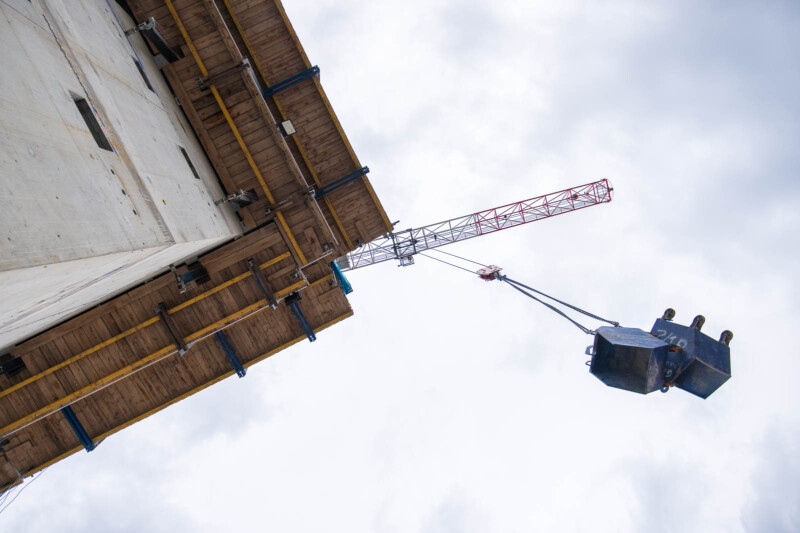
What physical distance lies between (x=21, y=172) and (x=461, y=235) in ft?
108

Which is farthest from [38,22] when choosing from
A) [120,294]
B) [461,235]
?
[461,235]

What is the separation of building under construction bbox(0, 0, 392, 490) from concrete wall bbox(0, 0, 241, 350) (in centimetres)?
8

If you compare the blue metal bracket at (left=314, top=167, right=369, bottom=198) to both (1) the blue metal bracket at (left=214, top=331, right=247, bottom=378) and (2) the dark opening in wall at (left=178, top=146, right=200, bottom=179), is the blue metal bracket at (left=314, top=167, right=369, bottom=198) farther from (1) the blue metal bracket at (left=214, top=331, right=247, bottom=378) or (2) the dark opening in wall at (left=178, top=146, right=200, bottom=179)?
(1) the blue metal bracket at (left=214, top=331, right=247, bottom=378)

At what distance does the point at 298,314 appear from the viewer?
15477mm

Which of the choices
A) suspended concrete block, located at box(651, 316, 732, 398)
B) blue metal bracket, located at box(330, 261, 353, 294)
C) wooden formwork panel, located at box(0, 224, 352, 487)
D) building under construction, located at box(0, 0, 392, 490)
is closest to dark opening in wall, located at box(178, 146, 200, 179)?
building under construction, located at box(0, 0, 392, 490)

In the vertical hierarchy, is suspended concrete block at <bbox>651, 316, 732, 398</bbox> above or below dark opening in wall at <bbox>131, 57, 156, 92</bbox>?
below

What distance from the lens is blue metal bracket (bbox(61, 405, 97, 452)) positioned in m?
14.6

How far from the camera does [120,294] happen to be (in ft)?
44.7

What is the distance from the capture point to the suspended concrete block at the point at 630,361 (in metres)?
12.7

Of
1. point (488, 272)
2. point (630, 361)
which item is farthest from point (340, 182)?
point (488, 272)

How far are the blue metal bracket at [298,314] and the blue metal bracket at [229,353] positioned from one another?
238cm

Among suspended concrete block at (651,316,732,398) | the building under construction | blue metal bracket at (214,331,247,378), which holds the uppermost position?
the building under construction

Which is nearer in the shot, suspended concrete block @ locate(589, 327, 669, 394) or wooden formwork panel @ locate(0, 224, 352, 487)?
suspended concrete block @ locate(589, 327, 669, 394)

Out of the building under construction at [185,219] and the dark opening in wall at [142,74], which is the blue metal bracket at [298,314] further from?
the dark opening in wall at [142,74]
